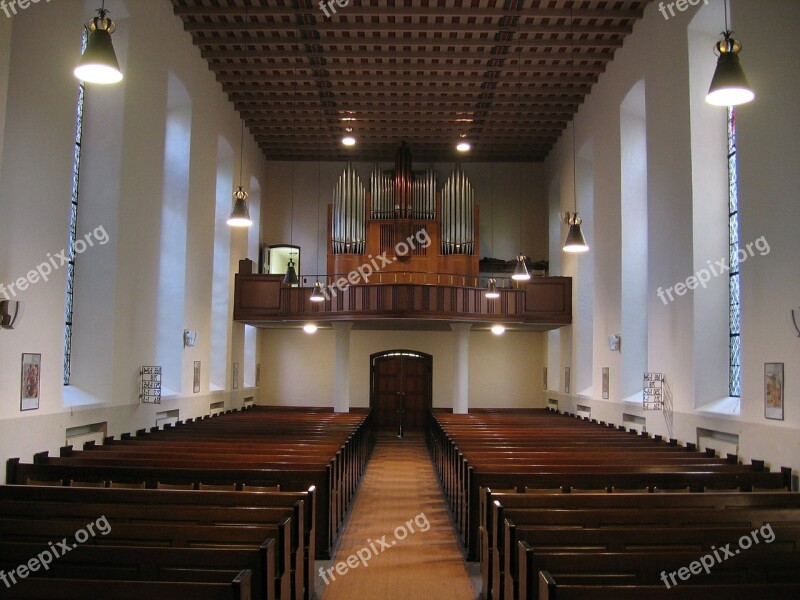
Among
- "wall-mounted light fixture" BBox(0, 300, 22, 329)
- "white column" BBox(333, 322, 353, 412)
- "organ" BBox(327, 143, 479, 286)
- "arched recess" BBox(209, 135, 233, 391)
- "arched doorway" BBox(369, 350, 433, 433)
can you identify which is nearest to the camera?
"wall-mounted light fixture" BBox(0, 300, 22, 329)

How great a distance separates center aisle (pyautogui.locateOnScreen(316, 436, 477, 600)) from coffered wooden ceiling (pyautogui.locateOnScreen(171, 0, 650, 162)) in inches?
325

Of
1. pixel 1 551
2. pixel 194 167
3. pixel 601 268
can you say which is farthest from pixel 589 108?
pixel 1 551

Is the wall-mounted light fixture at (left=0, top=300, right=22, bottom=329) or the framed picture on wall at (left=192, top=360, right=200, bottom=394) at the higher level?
the wall-mounted light fixture at (left=0, top=300, right=22, bottom=329)

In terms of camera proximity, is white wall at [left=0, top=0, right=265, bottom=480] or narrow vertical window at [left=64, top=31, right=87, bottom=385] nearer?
white wall at [left=0, top=0, right=265, bottom=480]

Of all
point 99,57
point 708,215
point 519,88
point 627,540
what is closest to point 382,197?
point 519,88

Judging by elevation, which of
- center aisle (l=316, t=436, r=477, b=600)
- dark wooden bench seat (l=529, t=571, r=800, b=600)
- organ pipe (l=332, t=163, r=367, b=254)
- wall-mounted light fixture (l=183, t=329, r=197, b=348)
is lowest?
center aisle (l=316, t=436, r=477, b=600)

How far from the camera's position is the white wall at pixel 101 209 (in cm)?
729

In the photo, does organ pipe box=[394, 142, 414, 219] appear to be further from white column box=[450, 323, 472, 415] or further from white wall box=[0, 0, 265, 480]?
white wall box=[0, 0, 265, 480]

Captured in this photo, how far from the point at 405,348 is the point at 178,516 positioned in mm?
15686

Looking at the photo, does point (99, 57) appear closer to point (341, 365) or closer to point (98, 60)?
point (98, 60)

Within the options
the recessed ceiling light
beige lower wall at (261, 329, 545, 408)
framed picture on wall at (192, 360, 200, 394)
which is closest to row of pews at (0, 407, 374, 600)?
framed picture on wall at (192, 360, 200, 394)

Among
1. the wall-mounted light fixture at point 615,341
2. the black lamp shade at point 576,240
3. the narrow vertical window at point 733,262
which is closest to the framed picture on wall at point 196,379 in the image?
the black lamp shade at point 576,240

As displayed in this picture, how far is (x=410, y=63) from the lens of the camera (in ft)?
44.8

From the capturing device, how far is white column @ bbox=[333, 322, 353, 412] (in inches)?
680
